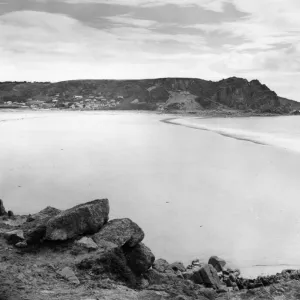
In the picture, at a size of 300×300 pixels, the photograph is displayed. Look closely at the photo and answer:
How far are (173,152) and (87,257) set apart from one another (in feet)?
55.3

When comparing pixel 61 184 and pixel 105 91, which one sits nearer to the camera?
pixel 61 184

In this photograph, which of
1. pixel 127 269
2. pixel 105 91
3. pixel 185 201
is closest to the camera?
pixel 127 269

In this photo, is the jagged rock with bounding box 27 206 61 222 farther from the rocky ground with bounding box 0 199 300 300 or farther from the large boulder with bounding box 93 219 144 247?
the large boulder with bounding box 93 219 144 247

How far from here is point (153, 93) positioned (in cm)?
15762

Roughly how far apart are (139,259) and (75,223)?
4.87 ft

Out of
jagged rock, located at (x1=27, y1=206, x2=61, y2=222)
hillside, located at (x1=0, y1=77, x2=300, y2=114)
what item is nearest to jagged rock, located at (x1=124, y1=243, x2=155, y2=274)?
jagged rock, located at (x1=27, y1=206, x2=61, y2=222)

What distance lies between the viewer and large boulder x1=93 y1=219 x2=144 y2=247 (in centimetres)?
789

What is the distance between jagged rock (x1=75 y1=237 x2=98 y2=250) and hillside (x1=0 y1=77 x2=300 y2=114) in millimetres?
135331

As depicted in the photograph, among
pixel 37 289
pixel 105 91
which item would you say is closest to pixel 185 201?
pixel 37 289

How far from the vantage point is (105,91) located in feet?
576

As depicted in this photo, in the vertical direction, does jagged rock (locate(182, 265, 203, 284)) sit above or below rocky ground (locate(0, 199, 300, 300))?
below

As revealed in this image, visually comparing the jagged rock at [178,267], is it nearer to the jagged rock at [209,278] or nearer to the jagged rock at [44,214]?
the jagged rock at [209,278]

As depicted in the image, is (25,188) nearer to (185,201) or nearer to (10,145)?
(185,201)

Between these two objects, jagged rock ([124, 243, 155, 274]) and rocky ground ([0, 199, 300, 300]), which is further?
jagged rock ([124, 243, 155, 274])
